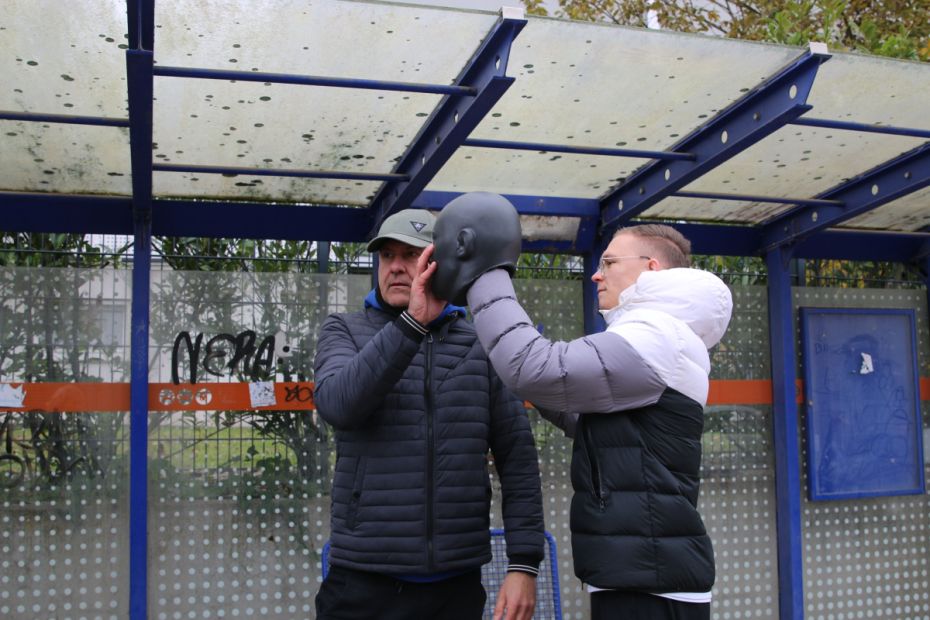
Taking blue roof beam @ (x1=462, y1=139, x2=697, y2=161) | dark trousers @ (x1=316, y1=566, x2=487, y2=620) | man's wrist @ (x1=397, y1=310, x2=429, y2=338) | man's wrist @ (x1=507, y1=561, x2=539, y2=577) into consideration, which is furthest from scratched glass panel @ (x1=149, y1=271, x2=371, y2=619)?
man's wrist @ (x1=397, y1=310, x2=429, y2=338)

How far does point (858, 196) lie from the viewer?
423cm

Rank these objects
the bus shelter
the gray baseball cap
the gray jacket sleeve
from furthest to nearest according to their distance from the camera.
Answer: the bus shelter < the gray baseball cap < the gray jacket sleeve

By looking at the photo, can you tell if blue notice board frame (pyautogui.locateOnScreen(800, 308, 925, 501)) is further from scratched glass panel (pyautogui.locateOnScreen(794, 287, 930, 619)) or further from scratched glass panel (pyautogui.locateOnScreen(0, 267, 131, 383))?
scratched glass panel (pyautogui.locateOnScreen(0, 267, 131, 383))

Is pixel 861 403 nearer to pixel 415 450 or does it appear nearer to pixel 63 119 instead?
pixel 415 450

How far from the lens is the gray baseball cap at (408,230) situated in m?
2.35

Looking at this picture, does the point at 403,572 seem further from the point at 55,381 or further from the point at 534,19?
the point at 55,381

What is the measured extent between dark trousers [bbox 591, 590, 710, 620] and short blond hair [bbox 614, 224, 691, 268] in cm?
76

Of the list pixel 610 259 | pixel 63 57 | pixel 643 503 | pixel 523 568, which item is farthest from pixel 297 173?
pixel 643 503

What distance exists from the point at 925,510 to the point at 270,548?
3.68 meters

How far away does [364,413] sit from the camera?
2182 millimetres

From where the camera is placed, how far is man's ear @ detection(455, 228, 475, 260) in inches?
77.7

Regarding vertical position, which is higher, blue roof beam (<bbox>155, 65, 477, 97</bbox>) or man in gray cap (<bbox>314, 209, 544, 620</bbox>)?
blue roof beam (<bbox>155, 65, 477, 97</bbox>)

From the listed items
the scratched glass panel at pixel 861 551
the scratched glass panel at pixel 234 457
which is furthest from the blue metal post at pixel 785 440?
the scratched glass panel at pixel 234 457

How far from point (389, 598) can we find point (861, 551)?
3.76 metres
